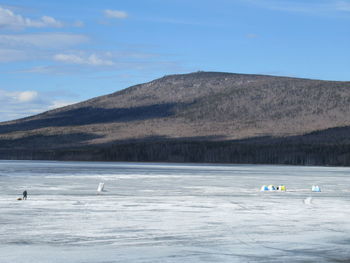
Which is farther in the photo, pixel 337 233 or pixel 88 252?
pixel 337 233

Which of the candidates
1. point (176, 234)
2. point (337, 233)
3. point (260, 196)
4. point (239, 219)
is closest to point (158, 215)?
point (239, 219)

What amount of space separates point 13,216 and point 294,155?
169022 mm

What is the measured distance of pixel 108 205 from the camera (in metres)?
29.7

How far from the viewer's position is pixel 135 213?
26688 mm

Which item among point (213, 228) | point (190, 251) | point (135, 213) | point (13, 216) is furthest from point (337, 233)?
point (13, 216)

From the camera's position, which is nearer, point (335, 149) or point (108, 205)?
point (108, 205)

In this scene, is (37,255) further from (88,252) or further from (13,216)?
(13,216)

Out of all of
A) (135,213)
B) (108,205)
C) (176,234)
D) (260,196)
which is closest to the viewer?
(176,234)

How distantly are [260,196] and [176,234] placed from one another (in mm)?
16676

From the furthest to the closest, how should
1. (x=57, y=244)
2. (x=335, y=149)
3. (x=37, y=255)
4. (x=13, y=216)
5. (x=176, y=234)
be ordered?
(x=335, y=149), (x=13, y=216), (x=176, y=234), (x=57, y=244), (x=37, y=255)

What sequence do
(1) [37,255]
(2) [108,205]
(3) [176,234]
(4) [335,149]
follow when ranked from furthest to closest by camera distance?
(4) [335,149] < (2) [108,205] < (3) [176,234] < (1) [37,255]

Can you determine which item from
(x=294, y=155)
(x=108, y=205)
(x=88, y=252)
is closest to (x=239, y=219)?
(x=108, y=205)

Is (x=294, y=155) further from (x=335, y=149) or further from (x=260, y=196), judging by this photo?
(x=260, y=196)

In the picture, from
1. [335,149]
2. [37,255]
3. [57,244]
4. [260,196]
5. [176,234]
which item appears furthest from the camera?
[335,149]
